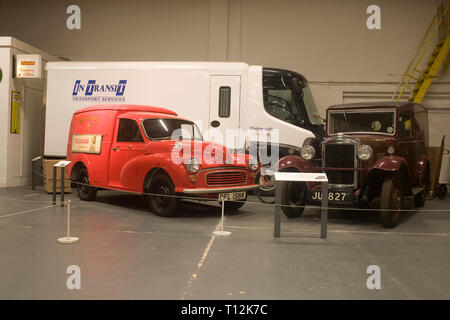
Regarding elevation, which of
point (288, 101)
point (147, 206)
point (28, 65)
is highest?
point (28, 65)

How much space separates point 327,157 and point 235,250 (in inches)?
105

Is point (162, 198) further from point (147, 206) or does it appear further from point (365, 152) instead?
point (365, 152)

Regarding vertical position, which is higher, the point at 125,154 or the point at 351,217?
the point at 125,154

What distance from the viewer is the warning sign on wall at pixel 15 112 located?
935cm

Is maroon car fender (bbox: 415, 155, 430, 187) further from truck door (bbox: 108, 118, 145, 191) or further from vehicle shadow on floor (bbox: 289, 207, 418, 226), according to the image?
truck door (bbox: 108, 118, 145, 191)

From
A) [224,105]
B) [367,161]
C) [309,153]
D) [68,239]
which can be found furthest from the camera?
[224,105]

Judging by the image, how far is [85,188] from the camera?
759 cm

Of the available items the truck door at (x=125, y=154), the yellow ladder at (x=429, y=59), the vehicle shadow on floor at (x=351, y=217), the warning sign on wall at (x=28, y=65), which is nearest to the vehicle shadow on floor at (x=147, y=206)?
the truck door at (x=125, y=154)

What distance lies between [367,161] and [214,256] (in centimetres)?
314

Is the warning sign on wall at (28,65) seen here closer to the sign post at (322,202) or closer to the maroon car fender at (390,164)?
the sign post at (322,202)

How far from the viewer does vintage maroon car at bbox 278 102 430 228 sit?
5562mm

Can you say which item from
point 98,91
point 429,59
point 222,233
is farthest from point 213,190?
point 429,59

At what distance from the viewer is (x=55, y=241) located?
436 centimetres

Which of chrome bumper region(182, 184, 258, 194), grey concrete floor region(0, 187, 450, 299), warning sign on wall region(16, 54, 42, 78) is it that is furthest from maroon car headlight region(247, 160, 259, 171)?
warning sign on wall region(16, 54, 42, 78)
